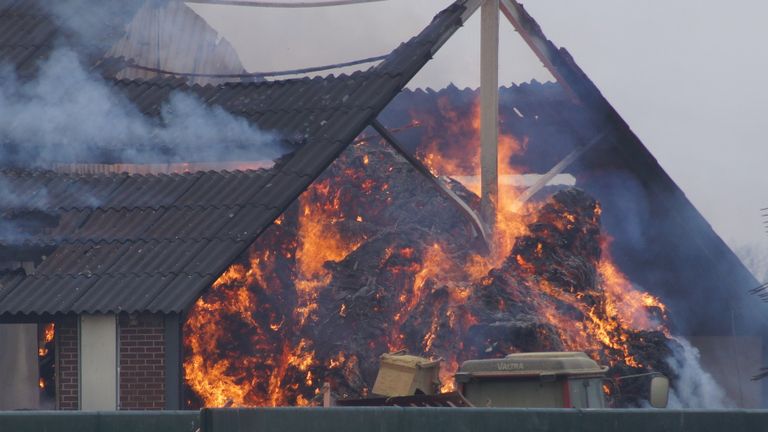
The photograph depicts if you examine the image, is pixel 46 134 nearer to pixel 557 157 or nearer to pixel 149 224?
pixel 149 224

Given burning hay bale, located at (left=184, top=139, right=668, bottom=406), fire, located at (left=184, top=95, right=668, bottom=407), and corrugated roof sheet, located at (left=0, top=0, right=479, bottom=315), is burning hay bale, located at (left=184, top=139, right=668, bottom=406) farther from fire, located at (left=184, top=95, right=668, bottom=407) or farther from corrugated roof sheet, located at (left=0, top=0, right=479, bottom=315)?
corrugated roof sheet, located at (left=0, top=0, right=479, bottom=315)

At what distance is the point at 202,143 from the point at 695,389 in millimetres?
9915

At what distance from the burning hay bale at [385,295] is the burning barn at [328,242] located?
1.5 inches

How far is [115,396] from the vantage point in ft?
59.5

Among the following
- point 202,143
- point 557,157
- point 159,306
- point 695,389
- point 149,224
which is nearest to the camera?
point 159,306

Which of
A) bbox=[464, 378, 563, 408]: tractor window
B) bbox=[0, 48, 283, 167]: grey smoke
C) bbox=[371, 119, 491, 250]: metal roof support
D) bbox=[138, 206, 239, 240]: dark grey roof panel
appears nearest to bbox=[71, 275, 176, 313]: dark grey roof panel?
bbox=[138, 206, 239, 240]: dark grey roof panel

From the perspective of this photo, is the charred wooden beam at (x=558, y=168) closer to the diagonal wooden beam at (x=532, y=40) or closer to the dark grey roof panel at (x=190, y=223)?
the diagonal wooden beam at (x=532, y=40)

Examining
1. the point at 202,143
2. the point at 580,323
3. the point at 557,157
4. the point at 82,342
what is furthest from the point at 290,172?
the point at 557,157

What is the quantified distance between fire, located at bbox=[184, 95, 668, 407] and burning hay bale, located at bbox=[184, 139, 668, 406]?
0.07 feet

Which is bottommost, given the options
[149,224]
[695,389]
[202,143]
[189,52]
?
[695,389]

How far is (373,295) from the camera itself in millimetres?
20922

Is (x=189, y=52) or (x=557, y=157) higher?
(x=189, y=52)

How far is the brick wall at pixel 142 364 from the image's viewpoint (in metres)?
18.0

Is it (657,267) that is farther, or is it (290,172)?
(657,267)
